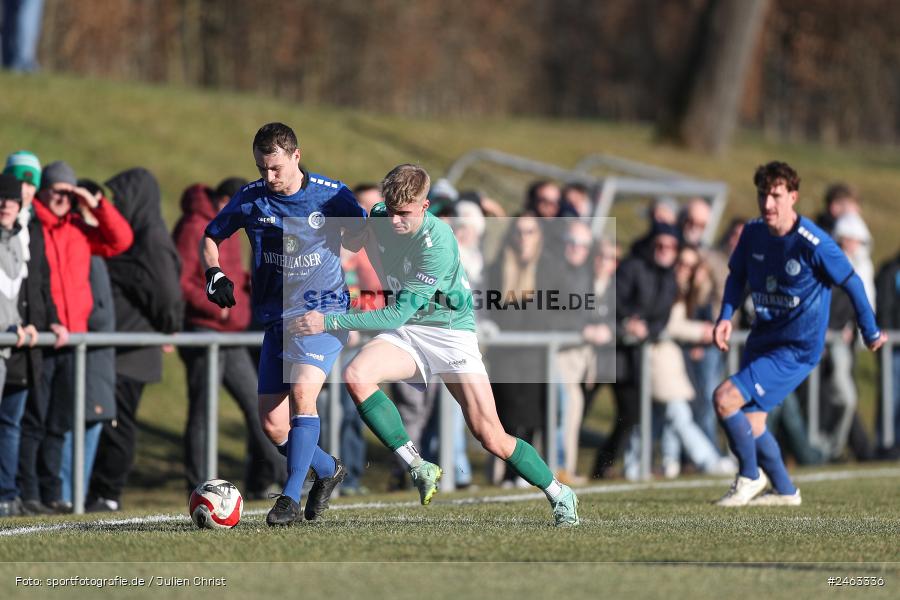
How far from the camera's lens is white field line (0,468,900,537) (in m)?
8.81

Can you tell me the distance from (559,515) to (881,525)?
185cm

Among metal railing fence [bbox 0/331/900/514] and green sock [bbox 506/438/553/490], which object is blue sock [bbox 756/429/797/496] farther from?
metal railing fence [bbox 0/331/900/514]

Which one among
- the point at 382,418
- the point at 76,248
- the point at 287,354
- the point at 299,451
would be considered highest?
the point at 76,248

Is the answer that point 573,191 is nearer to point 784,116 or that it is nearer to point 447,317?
point 447,317

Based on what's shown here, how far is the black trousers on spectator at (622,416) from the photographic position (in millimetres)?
14008

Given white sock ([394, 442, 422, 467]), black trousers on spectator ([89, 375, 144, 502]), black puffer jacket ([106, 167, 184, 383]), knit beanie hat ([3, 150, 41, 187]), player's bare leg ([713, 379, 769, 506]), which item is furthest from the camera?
black puffer jacket ([106, 167, 184, 383])

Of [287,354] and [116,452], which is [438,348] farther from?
[116,452]

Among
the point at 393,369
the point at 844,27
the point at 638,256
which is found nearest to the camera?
the point at 393,369

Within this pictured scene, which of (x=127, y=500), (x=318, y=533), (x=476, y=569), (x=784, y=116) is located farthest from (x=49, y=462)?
(x=784, y=116)

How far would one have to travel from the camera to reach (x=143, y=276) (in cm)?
1159

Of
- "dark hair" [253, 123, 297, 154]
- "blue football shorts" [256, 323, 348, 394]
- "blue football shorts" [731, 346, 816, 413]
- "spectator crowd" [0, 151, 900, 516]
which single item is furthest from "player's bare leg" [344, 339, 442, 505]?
"blue football shorts" [731, 346, 816, 413]

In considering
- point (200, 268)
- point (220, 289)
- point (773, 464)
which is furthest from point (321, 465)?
point (200, 268)

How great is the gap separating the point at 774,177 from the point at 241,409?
4.28 meters

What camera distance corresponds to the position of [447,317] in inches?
346
